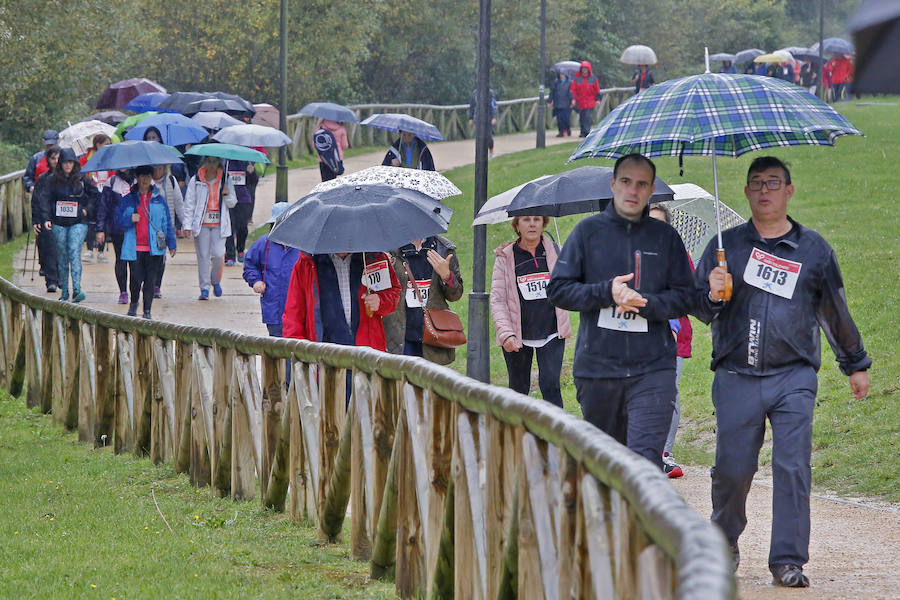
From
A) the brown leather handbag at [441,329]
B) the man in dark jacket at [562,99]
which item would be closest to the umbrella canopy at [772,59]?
the man in dark jacket at [562,99]

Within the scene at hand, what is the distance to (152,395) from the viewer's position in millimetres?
10359

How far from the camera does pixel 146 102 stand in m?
29.1

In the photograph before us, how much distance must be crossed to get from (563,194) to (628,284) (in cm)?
252

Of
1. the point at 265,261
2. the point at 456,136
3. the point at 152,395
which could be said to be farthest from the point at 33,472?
the point at 456,136

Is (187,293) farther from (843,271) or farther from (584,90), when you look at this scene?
(584,90)

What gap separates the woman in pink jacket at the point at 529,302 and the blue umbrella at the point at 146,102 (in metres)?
20.3

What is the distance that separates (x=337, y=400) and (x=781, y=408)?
2.27 metres

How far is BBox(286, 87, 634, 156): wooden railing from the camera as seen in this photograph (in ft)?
128

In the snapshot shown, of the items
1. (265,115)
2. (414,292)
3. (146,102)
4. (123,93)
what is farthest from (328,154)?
(123,93)

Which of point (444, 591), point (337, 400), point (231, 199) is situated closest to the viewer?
point (444, 591)

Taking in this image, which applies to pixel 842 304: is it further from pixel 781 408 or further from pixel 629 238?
pixel 629 238

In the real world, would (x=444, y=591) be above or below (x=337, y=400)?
below

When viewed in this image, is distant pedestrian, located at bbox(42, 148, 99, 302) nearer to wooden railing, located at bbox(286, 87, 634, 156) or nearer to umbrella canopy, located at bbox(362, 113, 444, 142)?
umbrella canopy, located at bbox(362, 113, 444, 142)

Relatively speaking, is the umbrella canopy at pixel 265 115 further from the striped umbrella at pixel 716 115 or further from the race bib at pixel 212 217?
the striped umbrella at pixel 716 115
